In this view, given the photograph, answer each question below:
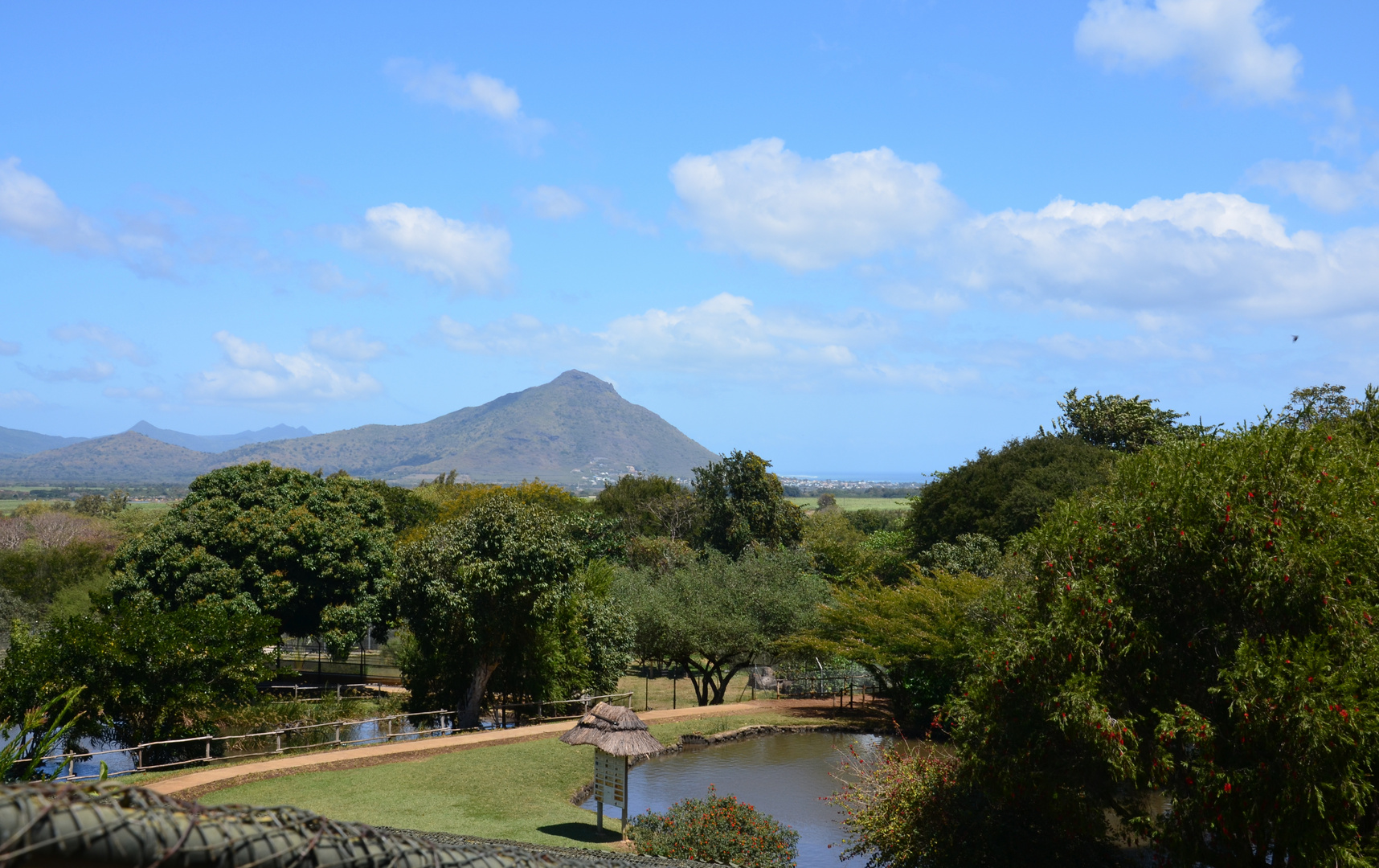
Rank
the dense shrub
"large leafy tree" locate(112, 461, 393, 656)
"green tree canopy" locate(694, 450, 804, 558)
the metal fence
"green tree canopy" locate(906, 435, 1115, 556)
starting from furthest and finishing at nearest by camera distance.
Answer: "green tree canopy" locate(694, 450, 804, 558), "green tree canopy" locate(906, 435, 1115, 556), "large leafy tree" locate(112, 461, 393, 656), the metal fence, the dense shrub

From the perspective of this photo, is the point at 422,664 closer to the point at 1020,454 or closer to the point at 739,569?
the point at 739,569

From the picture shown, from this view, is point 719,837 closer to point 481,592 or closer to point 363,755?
point 363,755

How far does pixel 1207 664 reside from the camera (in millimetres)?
11742

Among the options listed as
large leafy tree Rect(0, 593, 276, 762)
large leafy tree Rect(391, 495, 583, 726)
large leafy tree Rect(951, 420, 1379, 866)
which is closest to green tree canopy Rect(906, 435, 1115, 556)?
large leafy tree Rect(391, 495, 583, 726)

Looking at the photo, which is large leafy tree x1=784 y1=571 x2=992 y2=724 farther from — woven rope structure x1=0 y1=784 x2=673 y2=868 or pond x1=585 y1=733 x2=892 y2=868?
woven rope structure x1=0 y1=784 x2=673 y2=868

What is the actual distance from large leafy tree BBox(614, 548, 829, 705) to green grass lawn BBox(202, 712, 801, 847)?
9.82 metres

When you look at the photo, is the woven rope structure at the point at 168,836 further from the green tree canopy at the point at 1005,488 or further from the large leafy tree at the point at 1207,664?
the green tree canopy at the point at 1005,488

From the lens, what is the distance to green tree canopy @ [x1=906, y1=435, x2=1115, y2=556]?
134 feet

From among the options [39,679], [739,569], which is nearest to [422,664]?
[39,679]

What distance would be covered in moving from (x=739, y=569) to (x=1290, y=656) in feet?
89.2

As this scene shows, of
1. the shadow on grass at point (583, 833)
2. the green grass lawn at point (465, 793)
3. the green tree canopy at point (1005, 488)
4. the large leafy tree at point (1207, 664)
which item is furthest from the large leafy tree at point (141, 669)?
the green tree canopy at point (1005, 488)

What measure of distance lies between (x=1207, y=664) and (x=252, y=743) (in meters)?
21.6

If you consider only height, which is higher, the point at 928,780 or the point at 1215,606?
the point at 1215,606

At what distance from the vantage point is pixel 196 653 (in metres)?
21.5
